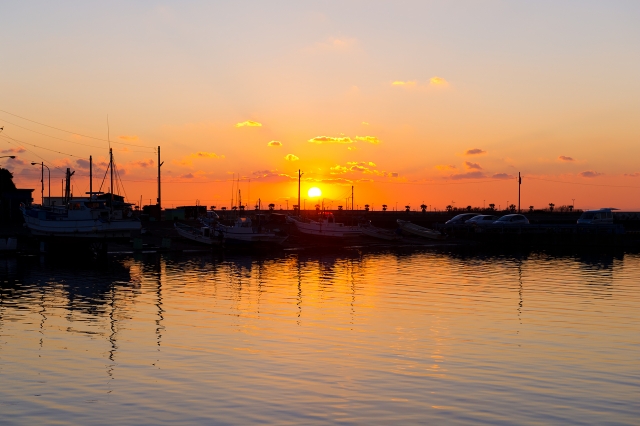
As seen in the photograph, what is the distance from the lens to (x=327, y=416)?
736 inches

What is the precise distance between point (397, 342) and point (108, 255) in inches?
2225

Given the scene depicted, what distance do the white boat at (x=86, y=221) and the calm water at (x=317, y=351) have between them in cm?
2668

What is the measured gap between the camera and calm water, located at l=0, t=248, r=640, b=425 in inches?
768

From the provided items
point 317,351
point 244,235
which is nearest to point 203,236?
point 244,235

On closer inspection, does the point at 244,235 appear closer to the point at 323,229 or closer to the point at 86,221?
the point at 323,229

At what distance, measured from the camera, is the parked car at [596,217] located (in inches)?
4272

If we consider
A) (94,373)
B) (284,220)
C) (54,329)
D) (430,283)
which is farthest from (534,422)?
(284,220)

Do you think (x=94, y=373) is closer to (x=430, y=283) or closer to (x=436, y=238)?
(x=430, y=283)

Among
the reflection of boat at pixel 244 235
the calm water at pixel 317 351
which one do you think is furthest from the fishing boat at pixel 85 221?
the calm water at pixel 317 351

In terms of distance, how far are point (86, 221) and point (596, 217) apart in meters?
73.7

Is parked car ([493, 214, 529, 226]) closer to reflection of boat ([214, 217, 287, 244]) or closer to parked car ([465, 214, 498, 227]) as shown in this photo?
parked car ([465, 214, 498, 227])

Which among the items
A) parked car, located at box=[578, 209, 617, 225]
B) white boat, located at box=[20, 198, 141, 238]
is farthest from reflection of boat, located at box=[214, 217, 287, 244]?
parked car, located at box=[578, 209, 617, 225]

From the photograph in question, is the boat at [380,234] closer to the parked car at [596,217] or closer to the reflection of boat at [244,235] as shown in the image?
the reflection of boat at [244,235]

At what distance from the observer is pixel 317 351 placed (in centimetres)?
2725
